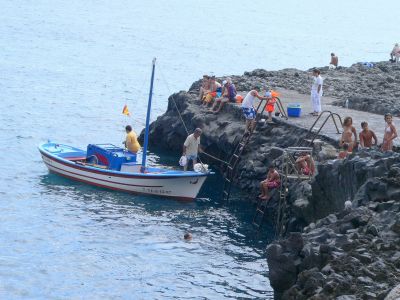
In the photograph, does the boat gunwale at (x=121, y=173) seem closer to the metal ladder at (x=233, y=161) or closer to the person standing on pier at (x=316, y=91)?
the metal ladder at (x=233, y=161)

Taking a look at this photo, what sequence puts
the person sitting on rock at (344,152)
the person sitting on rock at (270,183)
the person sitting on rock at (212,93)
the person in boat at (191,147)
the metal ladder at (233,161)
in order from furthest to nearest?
the person sitting on rock at (212,93), the metal ladder at (233,161), the person in boat at (191,147), the person sitting on rock at (270,183), the person sitting on rock at (344,152)

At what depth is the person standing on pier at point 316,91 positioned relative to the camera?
4009 centimetres

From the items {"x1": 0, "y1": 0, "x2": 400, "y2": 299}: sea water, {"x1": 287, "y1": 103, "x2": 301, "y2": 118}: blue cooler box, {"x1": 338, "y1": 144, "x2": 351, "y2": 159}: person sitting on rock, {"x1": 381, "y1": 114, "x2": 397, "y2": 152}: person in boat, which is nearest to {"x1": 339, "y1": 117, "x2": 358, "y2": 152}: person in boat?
{"x1": 338, "y1": 144, "x2": 351, "y2": 159}: person sitting on rock

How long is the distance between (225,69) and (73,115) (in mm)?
40135

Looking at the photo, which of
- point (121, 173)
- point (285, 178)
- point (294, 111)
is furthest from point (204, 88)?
point (285, 178)

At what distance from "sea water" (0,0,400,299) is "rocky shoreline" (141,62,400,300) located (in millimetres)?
1891

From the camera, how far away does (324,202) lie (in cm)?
3058

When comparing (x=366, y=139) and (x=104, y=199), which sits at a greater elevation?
(x=366, y=139)

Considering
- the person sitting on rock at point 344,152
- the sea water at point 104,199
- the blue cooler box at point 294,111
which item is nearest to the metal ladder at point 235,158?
the blue cooler box at point 294,111

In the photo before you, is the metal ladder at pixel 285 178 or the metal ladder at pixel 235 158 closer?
the metal ladder at pixel 285 178

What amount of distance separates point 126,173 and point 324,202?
35.2 ft

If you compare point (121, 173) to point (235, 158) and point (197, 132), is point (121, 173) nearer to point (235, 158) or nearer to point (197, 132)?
point (197, 132)

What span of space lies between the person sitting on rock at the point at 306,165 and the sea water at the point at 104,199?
273cm

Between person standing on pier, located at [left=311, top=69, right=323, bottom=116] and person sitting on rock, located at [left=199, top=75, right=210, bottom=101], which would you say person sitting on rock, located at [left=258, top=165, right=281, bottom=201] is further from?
person sitting on rock, located at [left=199, top=75, right=210, bottom=101]
